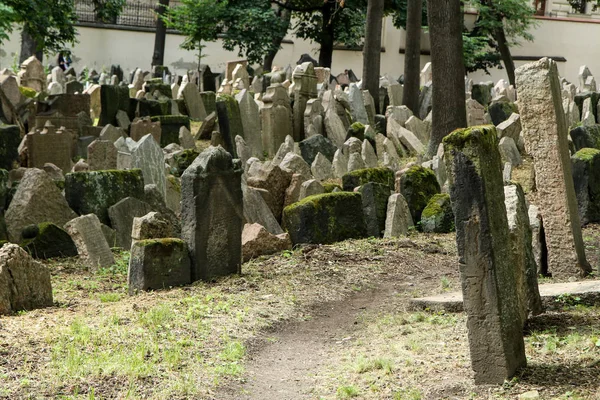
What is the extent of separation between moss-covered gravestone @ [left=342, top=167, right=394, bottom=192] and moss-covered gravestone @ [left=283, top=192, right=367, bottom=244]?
3.65ft

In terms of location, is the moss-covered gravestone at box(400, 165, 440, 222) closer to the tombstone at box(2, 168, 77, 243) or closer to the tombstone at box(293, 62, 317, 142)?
the tombstone at box(2, 168, 77, 243)

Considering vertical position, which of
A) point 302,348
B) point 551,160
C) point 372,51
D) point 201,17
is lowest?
point 302,348

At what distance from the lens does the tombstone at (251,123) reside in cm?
1769

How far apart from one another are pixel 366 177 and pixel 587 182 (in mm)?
2782

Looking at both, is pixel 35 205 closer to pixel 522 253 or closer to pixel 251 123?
pixel 522 253

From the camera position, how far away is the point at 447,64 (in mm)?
15656

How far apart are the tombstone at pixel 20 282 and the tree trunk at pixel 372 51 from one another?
52.2 ft

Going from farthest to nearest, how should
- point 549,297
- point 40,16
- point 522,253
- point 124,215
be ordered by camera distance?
point 40,16
point 124,215
point 549,297
point 522,253

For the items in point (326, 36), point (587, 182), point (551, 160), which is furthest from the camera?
point (326, 36)

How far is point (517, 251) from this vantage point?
22.6 ft

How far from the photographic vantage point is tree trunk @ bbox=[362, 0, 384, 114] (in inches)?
910

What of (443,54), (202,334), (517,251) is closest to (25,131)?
(443,54)

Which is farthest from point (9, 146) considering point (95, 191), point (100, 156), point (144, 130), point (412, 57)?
point (412, 57)

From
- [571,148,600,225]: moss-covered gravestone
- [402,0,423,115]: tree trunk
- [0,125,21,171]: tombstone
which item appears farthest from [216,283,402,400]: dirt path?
[402,0,423,115]: tree trunk
